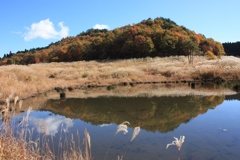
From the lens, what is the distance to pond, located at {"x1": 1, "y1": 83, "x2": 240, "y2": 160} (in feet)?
27.8

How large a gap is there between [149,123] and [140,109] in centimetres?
403

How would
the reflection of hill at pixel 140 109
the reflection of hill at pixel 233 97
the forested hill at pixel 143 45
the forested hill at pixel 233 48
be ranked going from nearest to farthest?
the reflection of hill at pixel 140 109
the reflection of hill at pixel 233 97
the forested hill at pixel 143 45
the forested hill at pixel 233 48

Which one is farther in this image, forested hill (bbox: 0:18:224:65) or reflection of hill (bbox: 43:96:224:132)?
forested hill (bbox: 0:18:224:65)

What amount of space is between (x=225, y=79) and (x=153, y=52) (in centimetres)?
3130

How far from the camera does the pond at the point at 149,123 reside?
8.48 meters

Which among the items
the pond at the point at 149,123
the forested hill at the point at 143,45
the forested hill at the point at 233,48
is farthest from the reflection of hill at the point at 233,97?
the forested hill at the point at 233,48

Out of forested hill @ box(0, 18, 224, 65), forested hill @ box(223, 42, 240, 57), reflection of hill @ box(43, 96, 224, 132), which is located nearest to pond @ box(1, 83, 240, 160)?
reflection of hill @ box(43, 96, 224, 132)

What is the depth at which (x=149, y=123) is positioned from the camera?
13.2 m

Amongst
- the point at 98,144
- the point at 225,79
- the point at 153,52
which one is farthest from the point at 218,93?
the point at 153,52

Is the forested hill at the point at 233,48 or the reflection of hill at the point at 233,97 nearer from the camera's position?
the reflection of hill at the point at 233,97

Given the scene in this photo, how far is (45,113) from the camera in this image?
55.8 feet

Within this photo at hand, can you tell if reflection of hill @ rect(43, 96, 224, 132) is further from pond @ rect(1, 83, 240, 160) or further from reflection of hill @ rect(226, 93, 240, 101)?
reflection of hill @ rect(226, 93, 240, 101)

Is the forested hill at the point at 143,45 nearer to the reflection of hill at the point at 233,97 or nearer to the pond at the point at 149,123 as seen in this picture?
the reflection of hill at the point at 233,97

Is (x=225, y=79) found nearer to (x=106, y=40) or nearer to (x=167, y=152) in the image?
(x=167, y=152)
